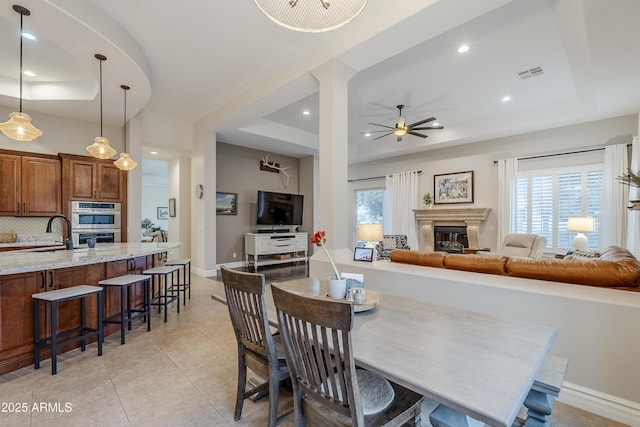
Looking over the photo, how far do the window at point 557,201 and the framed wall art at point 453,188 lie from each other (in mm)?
1000

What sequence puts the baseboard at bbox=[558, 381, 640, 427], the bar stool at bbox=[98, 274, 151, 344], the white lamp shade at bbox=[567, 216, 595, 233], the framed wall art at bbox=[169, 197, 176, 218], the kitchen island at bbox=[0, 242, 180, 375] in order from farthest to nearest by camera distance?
the framed wall art at bbox=[169, 197, 176, 218] → the white lamp shade at bbox=[567, 216, 595, 233] → the bar stool at bbox=[98, 274, 151, 344] → the kitchen island at bbox=[0, 242, 180, 375] → the baseboard at bbox=[558, 381, 640, 427]

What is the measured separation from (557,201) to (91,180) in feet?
28.7

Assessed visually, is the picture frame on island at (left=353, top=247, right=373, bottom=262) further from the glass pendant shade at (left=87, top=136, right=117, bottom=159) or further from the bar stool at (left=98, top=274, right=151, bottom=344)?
the glass pendant shade at (left=87, top=136, right=117, bottom=159)

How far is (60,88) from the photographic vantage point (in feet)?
14.9

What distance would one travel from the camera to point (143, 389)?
218 cm

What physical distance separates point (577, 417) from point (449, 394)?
67.8 inches

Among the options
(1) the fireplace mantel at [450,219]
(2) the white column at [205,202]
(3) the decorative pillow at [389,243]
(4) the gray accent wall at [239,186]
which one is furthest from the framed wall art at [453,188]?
(2) the white column at [205,202]

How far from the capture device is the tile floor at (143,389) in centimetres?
185

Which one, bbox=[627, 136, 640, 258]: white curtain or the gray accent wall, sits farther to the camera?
the gray accent wall

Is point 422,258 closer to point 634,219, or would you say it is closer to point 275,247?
point 634,219

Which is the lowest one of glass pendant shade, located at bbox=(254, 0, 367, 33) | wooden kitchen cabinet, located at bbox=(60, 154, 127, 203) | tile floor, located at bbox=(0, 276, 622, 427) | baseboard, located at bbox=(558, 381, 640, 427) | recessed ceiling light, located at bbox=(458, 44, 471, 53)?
tile floor, located at bbox=(0, 276, 622, 427)

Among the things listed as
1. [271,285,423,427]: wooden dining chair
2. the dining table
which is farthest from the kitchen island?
[271,285,423,427]: wooden dining chair

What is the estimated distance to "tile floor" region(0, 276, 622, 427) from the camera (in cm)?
185

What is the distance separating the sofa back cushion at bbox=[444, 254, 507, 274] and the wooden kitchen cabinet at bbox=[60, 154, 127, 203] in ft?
18.9
